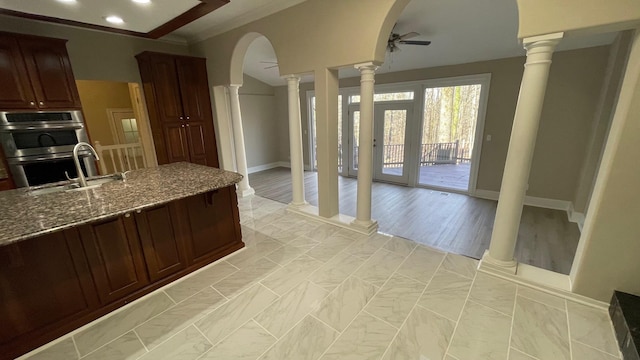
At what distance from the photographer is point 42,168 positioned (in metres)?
3.21

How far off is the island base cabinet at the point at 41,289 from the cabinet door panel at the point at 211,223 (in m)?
0.77

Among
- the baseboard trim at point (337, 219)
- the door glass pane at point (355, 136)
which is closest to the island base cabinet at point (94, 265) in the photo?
the baseboard trim at point (337, 219)

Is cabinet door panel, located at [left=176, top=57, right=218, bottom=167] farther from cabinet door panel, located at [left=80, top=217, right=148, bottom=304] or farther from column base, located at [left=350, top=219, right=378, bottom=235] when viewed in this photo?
column base, located at [left=350, top=219, right=378, bottom=235]

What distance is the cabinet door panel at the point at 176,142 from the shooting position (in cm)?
412

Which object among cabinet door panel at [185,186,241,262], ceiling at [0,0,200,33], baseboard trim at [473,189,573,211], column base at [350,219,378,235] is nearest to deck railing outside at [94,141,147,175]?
ceiling at [0,0,200,33]

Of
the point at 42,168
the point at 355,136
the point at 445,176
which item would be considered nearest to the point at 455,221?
the point at 445,176

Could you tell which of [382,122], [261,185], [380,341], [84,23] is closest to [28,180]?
[84,23]

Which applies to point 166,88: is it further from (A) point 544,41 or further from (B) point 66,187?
(A) point 544,41

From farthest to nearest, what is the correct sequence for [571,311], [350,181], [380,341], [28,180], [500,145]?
1. [350,181]
2. [500,145]
3. [28,180]
4. [571,311]
5. [380,341]

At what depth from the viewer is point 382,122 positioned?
6.04m

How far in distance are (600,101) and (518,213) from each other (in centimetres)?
315

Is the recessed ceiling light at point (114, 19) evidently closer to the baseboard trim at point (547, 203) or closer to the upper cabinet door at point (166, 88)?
the upper cabinet door at point (166, 88)

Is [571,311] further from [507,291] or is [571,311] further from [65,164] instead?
[65,164]

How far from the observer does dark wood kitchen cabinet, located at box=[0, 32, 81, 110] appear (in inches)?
112
